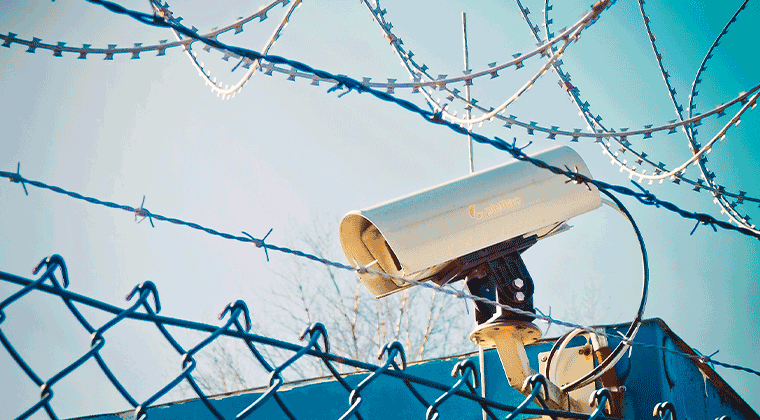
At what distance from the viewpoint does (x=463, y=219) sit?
10.7 feet

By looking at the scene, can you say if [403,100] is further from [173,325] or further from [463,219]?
[463,219]

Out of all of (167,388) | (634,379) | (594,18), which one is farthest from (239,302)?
(634,379)

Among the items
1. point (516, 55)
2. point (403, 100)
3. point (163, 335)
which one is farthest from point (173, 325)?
point (516, 55)

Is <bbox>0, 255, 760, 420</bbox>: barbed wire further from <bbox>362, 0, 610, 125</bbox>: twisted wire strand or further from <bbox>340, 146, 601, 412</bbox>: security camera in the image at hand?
<bbox>340, 146, 601, 412</bbox>: security camera

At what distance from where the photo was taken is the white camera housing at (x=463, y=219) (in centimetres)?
324

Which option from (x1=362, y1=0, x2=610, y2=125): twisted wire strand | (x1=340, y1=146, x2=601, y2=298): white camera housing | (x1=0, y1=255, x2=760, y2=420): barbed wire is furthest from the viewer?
(x1=340, y1=146, x2=601, y2=298): white camera housing

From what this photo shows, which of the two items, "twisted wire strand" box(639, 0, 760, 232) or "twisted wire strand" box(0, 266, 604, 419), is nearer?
"twisted wire strand" box(0, 266, 604, 419)

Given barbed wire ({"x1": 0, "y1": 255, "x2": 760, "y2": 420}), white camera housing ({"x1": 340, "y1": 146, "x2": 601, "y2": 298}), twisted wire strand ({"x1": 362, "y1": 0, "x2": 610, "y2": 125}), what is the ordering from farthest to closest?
white camera housing ({"x1": 340, "y1": 146, "x2": 601, "y2": 298})
twisted wire strand ({"x1": 362, "y1": 0, "x2": 610, "y2": 125})
barbed wire ({"x1": 0, "y1": 255, "x2": 760, "y2": 420})

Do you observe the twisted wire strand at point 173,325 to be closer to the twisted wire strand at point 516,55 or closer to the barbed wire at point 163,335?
the barbed wire at point 163,335

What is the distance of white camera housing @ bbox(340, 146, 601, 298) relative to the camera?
3.24 meters

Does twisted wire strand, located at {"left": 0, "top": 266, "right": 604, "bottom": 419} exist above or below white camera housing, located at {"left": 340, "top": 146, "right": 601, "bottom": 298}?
below

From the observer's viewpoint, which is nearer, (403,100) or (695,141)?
(403,100)

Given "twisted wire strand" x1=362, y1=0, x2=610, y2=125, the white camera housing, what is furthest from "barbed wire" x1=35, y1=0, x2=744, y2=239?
the white camera housing

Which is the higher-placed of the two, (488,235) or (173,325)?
(488,235)
